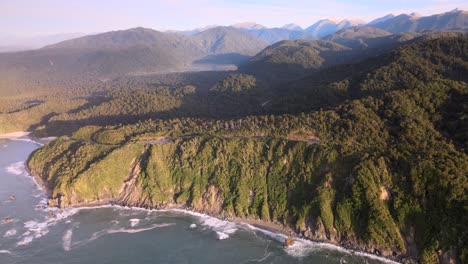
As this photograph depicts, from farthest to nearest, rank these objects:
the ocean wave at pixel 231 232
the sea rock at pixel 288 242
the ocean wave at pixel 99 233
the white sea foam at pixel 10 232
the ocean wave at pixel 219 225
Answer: the white sea foam at pixel 10 232 → the ocean wave at pixel 219 225 → the ocean wave at pixel 99 233 → the sea rock at pixel 288 242 → the ocean wave at pixel 231 232

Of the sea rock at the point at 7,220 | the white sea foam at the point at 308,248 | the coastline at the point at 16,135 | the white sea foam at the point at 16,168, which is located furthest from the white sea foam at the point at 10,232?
the coastline at the point at 16,135

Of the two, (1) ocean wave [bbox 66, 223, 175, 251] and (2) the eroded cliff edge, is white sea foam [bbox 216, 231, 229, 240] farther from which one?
(1) ocean wave [bbox 66, 223, 175, 251]

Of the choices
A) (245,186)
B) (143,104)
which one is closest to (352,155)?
(245,186)

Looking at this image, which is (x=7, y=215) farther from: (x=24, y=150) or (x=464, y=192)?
(x=464, y=192)

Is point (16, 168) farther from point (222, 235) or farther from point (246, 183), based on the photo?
point (222, 235)

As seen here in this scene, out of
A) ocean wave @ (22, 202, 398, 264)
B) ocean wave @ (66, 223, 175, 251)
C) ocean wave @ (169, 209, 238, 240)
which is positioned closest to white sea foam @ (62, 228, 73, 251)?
ocean wave @ (66, 223, 175, 251)

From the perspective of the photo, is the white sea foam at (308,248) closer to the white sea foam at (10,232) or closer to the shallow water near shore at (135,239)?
the shallow water near shore at (135,239)
